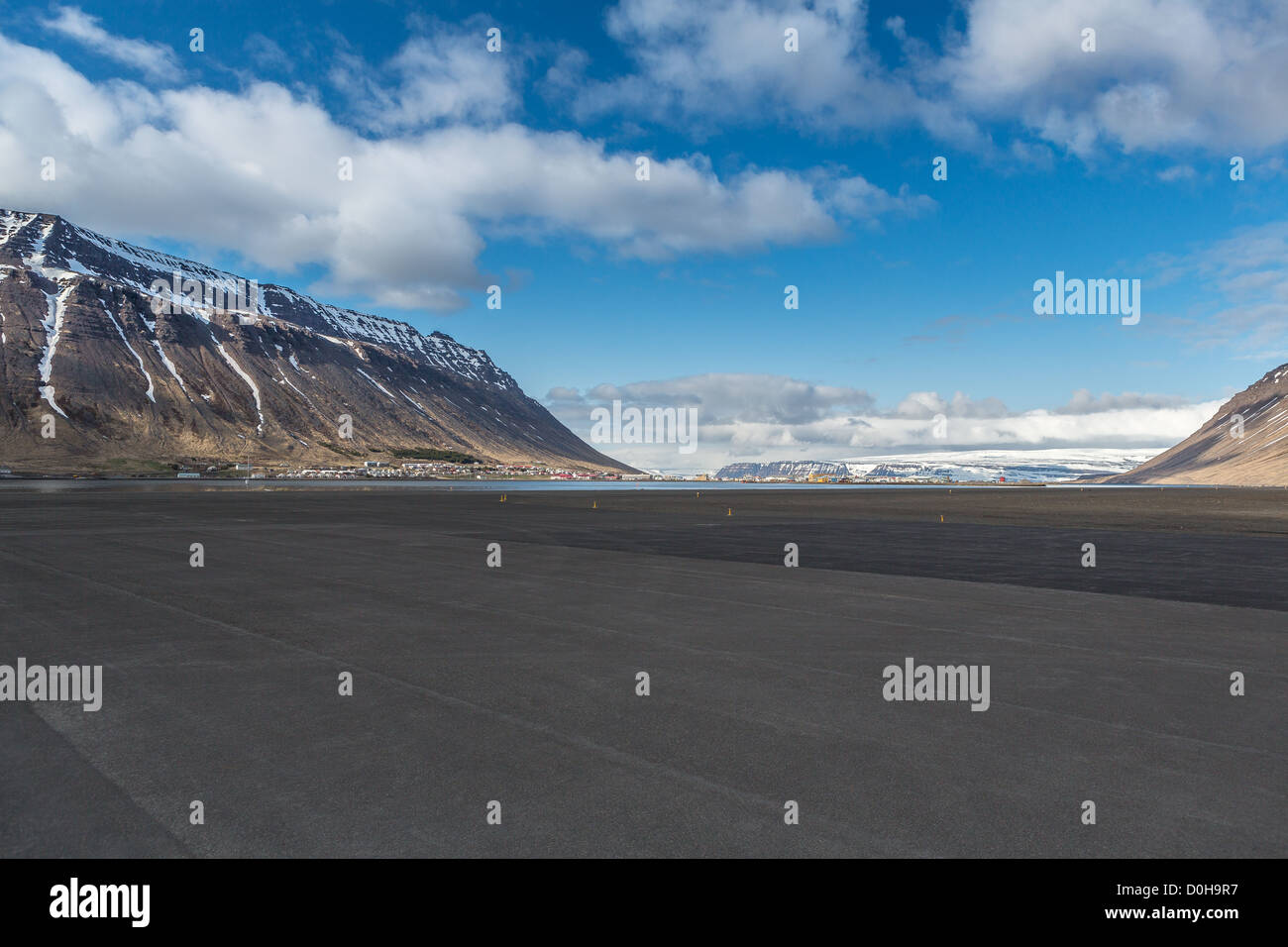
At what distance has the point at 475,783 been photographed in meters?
5.54

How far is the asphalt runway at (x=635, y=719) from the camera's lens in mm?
4863

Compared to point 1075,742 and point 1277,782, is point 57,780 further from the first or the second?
point 1277,782

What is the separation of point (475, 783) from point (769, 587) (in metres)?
11.2

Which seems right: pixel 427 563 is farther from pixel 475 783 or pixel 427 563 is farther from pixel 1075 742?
pixel 1075 742

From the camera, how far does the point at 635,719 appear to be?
712 cm

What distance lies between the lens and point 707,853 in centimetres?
455

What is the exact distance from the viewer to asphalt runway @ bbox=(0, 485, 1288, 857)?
Result: 16.0 ft

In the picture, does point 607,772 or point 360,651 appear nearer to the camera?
point 607,772

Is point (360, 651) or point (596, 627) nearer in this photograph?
point (360, 651)
